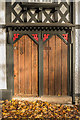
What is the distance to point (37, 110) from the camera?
5066mm

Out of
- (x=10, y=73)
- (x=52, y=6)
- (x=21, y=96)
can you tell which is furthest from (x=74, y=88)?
(x=52, y=6)

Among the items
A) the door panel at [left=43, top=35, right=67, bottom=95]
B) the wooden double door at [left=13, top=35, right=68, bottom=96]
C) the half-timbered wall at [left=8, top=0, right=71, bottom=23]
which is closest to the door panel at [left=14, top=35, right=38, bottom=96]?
the wooden double door at [left=13, top=35, right=68, bottom=96]

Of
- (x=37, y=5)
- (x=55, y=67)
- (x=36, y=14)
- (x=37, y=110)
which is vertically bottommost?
(x=37, y=110)

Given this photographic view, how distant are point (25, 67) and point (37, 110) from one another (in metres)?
1.77

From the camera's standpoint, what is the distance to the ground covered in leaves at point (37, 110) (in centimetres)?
468

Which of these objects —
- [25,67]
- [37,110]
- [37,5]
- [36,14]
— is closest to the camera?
[37,110]

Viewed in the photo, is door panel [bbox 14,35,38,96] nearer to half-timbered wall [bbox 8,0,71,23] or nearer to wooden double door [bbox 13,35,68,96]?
wooden double door [bbox 13,35,68,96]

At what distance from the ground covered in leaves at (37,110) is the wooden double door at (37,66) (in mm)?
541

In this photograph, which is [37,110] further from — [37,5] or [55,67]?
[37,5]

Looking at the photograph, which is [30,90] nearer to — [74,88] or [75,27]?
[74,88]

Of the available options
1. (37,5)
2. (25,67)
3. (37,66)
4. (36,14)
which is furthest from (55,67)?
(37,5)

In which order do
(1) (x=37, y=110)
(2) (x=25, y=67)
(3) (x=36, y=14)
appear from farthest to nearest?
(2) (x=25, y=67), (3) (x=36, y=14), (1) (x=37, y=110)

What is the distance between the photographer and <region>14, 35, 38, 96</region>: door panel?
5.93 meters

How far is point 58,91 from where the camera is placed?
6.08 m
